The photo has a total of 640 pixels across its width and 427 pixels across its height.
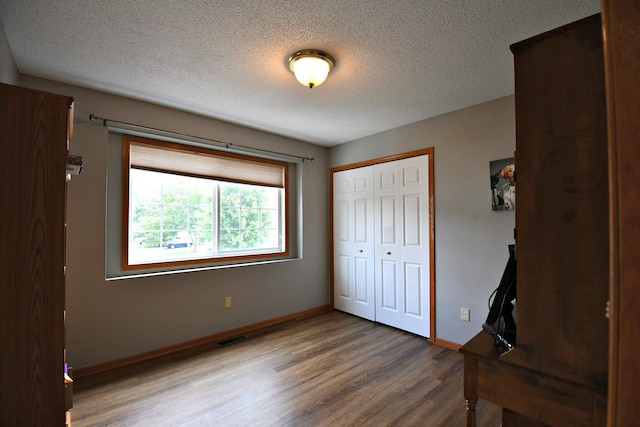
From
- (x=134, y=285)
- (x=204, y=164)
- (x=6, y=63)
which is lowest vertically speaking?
(x=134, y=285)

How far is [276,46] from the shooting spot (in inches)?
70.2

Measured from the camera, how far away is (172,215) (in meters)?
2.90

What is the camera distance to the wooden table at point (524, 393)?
3.03 ft

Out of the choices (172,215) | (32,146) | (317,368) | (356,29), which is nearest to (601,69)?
(356,29)

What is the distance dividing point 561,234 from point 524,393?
1.97 ft

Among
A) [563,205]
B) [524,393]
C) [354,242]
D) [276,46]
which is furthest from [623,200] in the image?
[354,242]

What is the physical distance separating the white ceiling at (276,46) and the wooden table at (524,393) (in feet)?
5.49

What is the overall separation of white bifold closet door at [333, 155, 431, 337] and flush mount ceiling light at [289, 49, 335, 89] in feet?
5.50

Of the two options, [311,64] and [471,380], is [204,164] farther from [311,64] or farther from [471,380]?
[471,380]

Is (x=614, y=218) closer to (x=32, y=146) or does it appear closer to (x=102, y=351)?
(x=32, y=146)

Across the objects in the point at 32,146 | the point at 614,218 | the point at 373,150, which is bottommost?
the point at 614,218

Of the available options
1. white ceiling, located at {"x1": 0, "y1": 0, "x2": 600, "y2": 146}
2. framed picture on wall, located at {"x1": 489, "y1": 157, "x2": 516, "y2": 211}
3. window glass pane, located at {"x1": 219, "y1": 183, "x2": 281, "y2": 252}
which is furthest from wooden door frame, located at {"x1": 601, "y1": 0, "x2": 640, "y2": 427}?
window glass pane, located at {"x1": 219, "y1": 183, "x2": 281, "y2": 252}

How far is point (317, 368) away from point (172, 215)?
2034 millimetres

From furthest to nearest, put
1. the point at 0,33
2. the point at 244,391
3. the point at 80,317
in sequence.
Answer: the point at 80,317 < the point at 244,391 < the point at 0,33
